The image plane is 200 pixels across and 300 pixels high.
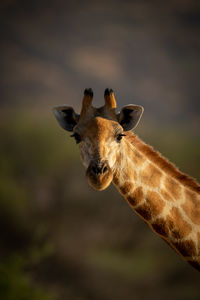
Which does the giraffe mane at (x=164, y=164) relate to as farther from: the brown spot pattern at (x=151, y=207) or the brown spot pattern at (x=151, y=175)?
the brown spot pattern at (x=151, y=207)

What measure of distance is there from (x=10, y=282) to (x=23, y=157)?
28.7 feet

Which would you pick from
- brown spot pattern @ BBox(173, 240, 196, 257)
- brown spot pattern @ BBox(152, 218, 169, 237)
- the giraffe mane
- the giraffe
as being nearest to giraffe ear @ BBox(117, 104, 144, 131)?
the giraffe

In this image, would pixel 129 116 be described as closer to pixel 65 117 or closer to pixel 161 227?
pixel 65 117

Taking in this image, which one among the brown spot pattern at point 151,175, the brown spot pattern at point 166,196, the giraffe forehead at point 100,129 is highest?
the giraffe forehead at point 100,129

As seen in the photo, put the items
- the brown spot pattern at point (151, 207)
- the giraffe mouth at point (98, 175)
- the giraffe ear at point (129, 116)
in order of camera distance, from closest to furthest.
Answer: the giraffe mouth at point (98, 175), the brown spot pattern at point (151, 207), the giraffe ear at point (129, 116)

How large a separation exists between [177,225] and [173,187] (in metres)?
0.48

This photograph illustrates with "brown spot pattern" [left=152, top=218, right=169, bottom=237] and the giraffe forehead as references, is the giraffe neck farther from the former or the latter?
the giraffe forehead

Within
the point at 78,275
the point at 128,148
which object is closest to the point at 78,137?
Answer: the point at 128,148

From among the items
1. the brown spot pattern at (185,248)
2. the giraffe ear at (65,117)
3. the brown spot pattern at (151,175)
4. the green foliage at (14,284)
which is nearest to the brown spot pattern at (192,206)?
the brown spot pattern at (185,248)

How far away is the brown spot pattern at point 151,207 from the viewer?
4.26 metres

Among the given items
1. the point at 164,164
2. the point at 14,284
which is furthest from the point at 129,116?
Result: the point at 14,284

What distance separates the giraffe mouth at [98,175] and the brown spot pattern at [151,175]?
66cm

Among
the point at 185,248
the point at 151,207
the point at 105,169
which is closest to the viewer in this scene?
the point at 105,169

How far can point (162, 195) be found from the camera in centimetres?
437
